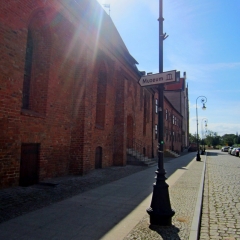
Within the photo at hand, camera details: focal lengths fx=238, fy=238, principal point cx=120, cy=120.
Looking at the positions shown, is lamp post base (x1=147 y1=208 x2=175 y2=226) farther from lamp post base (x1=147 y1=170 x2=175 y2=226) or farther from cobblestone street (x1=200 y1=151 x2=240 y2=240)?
cobblestone street (x1=200 y1=151 x2=240 y2=240)

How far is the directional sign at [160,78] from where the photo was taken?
5.14 meters

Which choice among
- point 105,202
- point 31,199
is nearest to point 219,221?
point 105,202

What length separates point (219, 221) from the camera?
5.51 m

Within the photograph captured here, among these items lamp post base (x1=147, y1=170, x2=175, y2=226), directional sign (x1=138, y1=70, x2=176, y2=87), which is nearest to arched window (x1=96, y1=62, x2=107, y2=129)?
directional sign (x1=138, y1=70, x2=176, y2=87)

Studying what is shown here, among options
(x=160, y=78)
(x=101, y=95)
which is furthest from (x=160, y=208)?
(x=101, y=95)

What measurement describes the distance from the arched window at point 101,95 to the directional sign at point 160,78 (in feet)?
32.2

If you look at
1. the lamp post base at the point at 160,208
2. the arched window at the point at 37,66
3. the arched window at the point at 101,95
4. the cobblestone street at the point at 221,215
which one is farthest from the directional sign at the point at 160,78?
the arched window at the point at 101,95

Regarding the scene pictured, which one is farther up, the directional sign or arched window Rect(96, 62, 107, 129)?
arched window Rect(96, 62, 107, 129)

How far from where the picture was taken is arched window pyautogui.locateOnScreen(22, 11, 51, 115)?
9.48m

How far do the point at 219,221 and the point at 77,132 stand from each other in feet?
24.4

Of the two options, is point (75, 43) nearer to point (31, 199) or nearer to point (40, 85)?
point (40, 85)

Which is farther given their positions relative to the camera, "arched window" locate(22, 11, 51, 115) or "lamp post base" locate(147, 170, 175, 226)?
"arched window" locate(22, 11, 51, 115)

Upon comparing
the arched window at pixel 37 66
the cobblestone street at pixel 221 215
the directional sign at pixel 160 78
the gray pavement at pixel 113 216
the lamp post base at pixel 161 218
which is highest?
the arched window at pixel 37 66

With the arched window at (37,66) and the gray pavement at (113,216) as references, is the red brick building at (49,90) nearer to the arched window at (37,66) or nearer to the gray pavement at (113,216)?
the arched window at (37,66)
